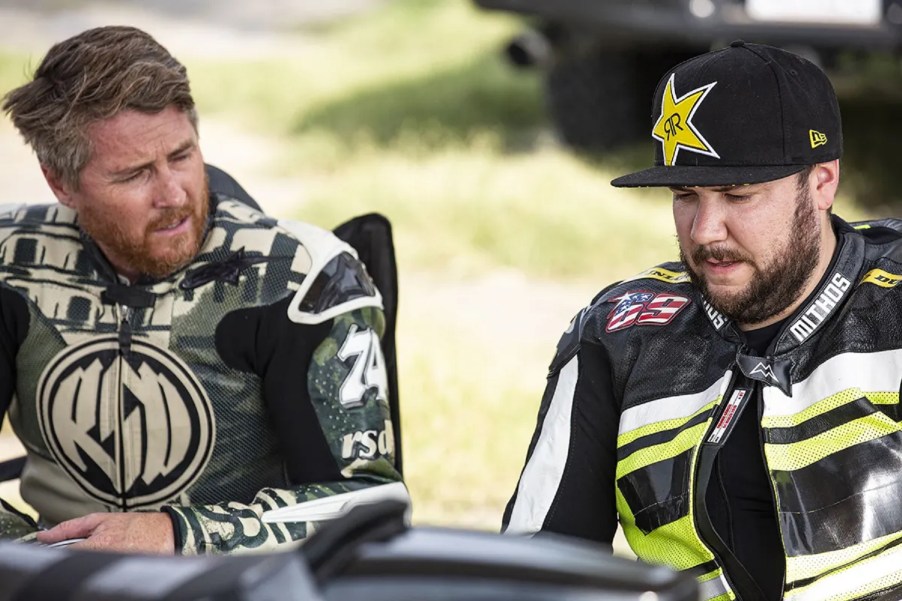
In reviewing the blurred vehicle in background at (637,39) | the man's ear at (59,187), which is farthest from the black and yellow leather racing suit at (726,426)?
the blurred vehicle in background at (637,39)

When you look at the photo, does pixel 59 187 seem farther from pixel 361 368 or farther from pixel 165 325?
pixel 361 368

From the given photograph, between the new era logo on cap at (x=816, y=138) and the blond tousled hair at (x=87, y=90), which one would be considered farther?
the blond tousled hair at (x=87, y=90)

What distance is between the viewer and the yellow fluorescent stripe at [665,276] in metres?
2.35

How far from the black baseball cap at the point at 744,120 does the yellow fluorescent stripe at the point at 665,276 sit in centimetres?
22

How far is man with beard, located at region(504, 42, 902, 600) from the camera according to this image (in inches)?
81.0

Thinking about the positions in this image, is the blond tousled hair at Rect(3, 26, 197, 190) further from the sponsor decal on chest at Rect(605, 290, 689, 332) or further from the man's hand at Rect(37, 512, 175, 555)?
the sponsor decal on chest at Rect(605, 290, 689, 332)

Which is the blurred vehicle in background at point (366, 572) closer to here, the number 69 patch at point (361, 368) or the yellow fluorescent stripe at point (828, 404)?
the yellow fluorescent stripe at point (828, 404)

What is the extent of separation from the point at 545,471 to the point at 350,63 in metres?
8.62

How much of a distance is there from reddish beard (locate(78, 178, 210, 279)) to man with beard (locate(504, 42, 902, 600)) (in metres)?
0.83

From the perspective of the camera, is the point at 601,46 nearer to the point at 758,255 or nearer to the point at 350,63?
the point at 350,63

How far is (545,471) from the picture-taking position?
89.3 inches

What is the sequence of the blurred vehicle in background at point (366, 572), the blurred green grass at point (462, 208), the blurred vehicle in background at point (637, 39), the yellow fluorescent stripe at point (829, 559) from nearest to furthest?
the blurred vehicle in background at point (366, 572) → the yellow fluorescent stripe at point (829, 559) → the blurred green grass at point (462, 208) → the blurred vehicle in background at point (637, 39)

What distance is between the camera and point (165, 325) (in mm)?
2654

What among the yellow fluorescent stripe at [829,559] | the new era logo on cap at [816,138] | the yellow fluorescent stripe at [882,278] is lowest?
the yellow fluorescent stripe at [829,559]
